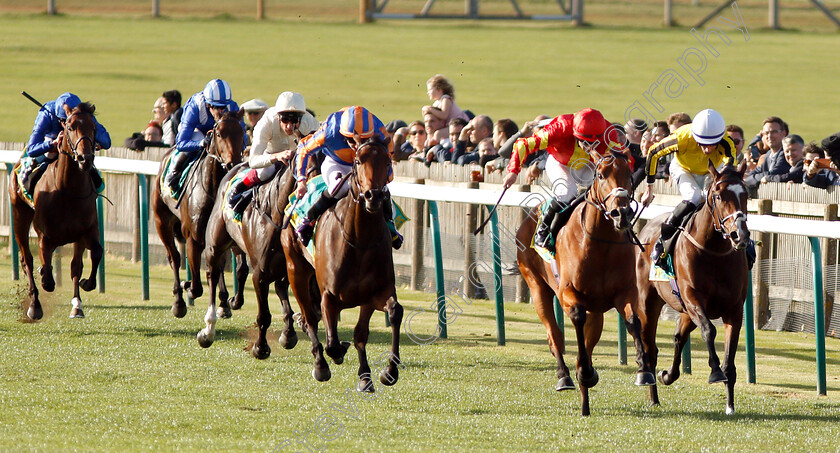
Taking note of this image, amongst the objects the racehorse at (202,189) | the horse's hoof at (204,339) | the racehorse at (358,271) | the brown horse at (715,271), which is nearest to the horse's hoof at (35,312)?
the racehorse at (202,189)

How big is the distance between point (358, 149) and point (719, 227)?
6.59ft

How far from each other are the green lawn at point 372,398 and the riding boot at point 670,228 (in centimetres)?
83

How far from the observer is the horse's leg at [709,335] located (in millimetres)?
7109

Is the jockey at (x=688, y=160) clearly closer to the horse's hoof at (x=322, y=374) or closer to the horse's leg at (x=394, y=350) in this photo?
the horse's leg at (x=394, y=350)

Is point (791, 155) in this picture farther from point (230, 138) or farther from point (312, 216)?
point (312, 216)

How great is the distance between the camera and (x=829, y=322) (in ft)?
30.6

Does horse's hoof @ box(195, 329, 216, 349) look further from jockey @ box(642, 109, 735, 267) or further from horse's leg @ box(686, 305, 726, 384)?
horse's leg @ box(686, 305, 726, 384)

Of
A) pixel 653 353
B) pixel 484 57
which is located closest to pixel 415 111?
pixel 484 57

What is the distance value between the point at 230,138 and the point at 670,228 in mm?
3225

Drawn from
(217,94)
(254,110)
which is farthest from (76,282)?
(254,110)

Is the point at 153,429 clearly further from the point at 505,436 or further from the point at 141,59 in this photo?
the point at 141,59

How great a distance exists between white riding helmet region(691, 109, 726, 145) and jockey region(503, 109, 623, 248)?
1.59 feet

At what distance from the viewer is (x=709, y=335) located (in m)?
7.26

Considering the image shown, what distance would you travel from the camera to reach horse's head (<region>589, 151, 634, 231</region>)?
22.1ft
